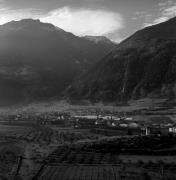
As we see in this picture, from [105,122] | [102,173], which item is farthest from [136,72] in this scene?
[102,173]

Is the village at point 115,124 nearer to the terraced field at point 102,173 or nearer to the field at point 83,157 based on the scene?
the field at point 83,157

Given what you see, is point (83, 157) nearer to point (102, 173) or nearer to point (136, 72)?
point (102, 173)

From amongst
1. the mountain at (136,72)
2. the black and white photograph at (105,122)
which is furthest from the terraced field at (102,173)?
the mountain at (136,72)

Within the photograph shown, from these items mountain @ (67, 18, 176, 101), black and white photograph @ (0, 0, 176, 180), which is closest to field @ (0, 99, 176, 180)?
black and white photograph @ (0, 0, 176, 180)

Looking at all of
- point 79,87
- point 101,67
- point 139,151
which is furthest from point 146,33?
point 139,151

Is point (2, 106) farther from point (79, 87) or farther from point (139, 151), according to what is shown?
point (139, 151)

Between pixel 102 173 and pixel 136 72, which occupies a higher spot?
pixel 136 72

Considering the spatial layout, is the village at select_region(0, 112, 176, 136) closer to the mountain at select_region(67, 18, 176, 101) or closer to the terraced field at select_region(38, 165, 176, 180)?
the terraced field at select_region(38, 165, 176, 180)

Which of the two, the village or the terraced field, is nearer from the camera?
the terraced field
